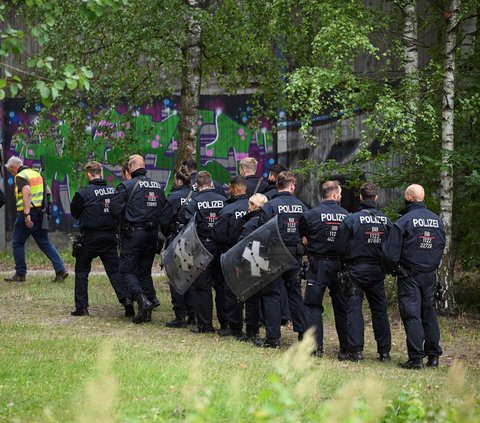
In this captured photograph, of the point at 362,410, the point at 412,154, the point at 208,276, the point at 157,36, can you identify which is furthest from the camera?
the point at 157,36

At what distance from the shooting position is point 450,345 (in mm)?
12773

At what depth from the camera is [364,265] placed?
36.3ft

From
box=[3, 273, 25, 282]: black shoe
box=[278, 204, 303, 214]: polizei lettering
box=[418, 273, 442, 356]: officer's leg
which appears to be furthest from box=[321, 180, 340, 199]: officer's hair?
box=[3, 273, 25, 282]: black shoe

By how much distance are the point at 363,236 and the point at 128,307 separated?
401 cm

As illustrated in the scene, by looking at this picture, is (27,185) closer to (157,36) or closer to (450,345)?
(157,36)

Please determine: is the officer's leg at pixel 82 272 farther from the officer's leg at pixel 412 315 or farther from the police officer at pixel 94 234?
the officer's leg at pixel 412 315

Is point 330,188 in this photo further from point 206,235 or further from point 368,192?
point 206,235

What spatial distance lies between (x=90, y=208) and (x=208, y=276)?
1848mm

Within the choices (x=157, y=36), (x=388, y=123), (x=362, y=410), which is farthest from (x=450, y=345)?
(x=362, y=410)

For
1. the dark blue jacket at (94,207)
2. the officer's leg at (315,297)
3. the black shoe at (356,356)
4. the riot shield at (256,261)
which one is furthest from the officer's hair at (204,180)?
the black shoe at (356,356)

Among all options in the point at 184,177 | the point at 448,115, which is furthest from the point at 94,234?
the point at 448,115

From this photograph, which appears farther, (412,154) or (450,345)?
(412,154)

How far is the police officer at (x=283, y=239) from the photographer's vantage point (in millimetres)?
11492

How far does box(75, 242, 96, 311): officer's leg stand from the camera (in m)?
13.4
